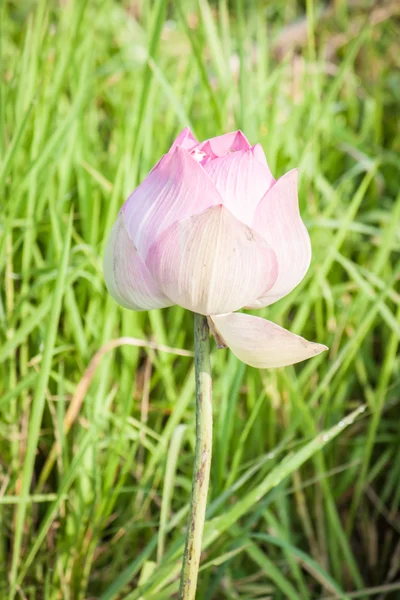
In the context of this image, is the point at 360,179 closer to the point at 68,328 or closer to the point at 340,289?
the point at 340,289

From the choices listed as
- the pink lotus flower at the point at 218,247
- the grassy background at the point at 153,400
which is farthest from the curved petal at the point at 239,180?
the grassy background at the point at 153,400

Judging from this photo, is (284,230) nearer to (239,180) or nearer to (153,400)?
(239,180)

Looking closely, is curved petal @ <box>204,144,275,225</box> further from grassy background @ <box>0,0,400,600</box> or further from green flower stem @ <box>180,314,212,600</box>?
grassy background @ <box>0,0,400,600</box>

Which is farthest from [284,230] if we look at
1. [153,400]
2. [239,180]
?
[153,400]

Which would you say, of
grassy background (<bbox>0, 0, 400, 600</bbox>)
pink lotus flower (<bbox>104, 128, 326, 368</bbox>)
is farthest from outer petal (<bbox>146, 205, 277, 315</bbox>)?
grassy background (<bbox>0, 0, 400, 600</bbox>)

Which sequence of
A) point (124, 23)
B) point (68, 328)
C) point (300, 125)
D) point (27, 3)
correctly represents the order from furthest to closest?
point (27, 3) → point (124, 23) → point (300, 125) → point (68, 328)

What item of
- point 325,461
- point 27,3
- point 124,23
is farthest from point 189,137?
point 27,3
